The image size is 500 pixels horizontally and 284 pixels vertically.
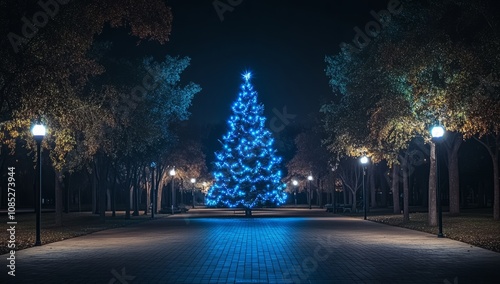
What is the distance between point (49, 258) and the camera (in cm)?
1792

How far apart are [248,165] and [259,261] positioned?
3894 cm

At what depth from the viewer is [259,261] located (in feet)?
55.6

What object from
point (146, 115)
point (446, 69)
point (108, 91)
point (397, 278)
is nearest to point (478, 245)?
point (446, 69)

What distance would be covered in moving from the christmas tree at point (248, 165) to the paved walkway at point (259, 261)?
30703 millimetres

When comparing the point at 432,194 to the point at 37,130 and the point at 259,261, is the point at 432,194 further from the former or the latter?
the point at 37,130

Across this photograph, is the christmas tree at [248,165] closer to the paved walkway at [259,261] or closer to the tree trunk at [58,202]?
the tree trunk at [58,202]

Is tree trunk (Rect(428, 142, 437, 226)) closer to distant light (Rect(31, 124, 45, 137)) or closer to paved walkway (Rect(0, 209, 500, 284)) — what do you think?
paved walkway (Rect(0, 209, 500, 284))

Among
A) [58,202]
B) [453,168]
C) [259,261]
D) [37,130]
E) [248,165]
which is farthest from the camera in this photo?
[248,165]

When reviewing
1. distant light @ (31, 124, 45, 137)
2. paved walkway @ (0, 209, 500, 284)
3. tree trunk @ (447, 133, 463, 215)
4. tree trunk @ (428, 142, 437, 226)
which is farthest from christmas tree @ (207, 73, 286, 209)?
distant light @ (31, 124, 45, 137)

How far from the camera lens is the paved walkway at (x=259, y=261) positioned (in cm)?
1362

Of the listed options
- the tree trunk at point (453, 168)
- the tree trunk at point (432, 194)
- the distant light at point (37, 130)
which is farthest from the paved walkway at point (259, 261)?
the tree trunk at point (453, 168)

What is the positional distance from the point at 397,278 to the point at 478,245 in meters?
8.54

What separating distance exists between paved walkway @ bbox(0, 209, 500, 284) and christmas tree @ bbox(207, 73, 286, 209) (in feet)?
101

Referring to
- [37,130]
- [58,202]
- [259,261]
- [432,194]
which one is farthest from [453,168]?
[259,261]
